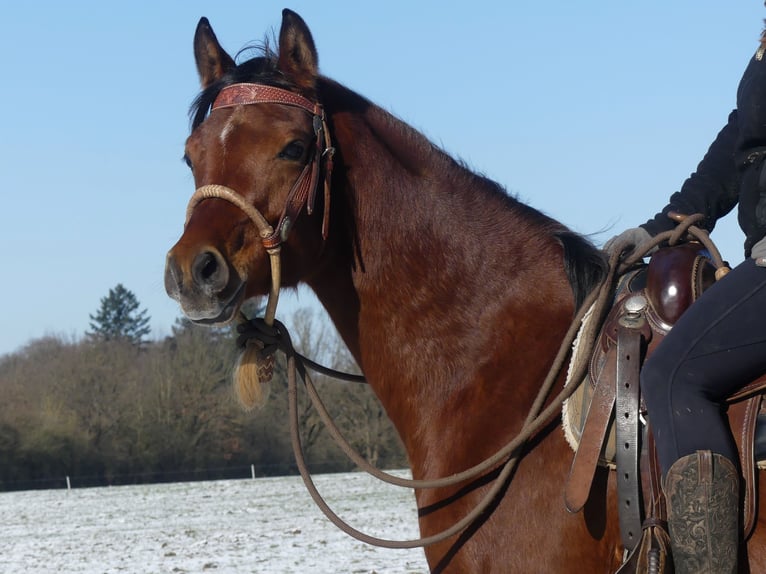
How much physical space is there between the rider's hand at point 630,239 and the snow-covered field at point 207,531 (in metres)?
7.79

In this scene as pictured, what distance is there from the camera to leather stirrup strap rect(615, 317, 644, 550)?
2.95 m

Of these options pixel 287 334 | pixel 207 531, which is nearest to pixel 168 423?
pixel 207 531

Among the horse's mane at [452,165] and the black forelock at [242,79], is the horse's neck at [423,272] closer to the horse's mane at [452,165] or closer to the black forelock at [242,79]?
the horse's mane at [452,165]

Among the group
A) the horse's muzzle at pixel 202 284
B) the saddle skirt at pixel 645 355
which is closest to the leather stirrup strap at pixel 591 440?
the saddle skirt at pixel 645 355

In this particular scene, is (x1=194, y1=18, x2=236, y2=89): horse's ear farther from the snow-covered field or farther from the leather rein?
the snow-covered field

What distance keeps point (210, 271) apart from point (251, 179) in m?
0.40

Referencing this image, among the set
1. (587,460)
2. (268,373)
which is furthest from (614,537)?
(268,373)

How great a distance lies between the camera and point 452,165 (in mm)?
3859

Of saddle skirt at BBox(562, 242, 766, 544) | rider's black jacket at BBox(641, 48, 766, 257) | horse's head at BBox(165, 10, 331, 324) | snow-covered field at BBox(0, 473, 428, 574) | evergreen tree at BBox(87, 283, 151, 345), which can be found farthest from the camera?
evergreen tree at BBox(87, 283, 151, 345)

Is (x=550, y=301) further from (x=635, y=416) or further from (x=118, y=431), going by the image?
(x=118, y=431)

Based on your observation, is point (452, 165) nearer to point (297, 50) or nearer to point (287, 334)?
point (297, 50)

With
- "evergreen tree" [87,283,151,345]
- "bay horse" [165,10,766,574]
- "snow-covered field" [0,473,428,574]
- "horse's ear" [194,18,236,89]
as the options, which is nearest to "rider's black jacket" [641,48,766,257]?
"bay horse" [165,10,766,574]

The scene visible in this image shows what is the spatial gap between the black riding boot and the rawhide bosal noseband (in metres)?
1.63

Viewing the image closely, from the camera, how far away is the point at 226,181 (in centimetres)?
344
